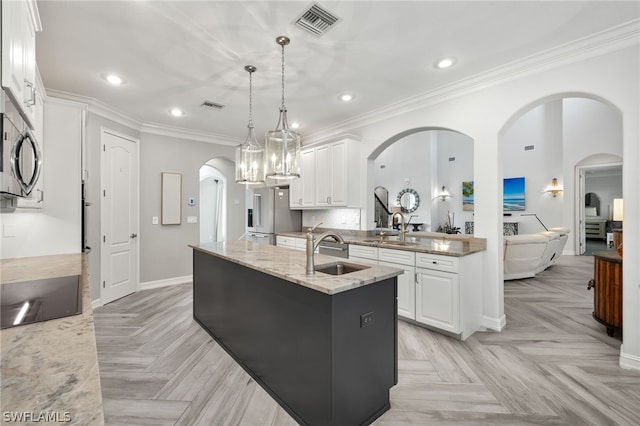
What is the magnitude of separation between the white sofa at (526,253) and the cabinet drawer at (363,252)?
273 centimetres

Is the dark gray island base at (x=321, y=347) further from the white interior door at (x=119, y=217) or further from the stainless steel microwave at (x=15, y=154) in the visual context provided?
the white interior door at (x=119, y=217)

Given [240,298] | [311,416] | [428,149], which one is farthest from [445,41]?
[428,149]

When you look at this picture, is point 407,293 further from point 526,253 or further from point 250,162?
point 526,253

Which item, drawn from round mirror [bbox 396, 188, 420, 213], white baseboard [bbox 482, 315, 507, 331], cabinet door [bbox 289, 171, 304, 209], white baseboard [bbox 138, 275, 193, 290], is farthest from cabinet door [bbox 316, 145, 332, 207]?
round mirror [bbox 396, 188, 420, 213]

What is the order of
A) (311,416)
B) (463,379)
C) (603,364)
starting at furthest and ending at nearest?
(603,364), (463,379), (311,416)

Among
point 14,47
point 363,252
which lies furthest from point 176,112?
point 363,252

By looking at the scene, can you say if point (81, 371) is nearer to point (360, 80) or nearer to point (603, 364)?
point (360, 80)

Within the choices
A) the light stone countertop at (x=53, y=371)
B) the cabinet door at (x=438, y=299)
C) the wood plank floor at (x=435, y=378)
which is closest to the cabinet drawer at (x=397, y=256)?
Answer: the cabinet door at (x=438, y=299)

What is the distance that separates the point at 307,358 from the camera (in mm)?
1828

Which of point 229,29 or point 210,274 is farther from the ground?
point 229,29

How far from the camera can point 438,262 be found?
119 inches

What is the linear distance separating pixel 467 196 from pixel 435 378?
8059 mm

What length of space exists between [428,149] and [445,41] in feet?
24.6

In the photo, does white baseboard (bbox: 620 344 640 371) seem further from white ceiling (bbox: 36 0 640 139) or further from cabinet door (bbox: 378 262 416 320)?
white ceiling (bbox: 36 0 640 139)
